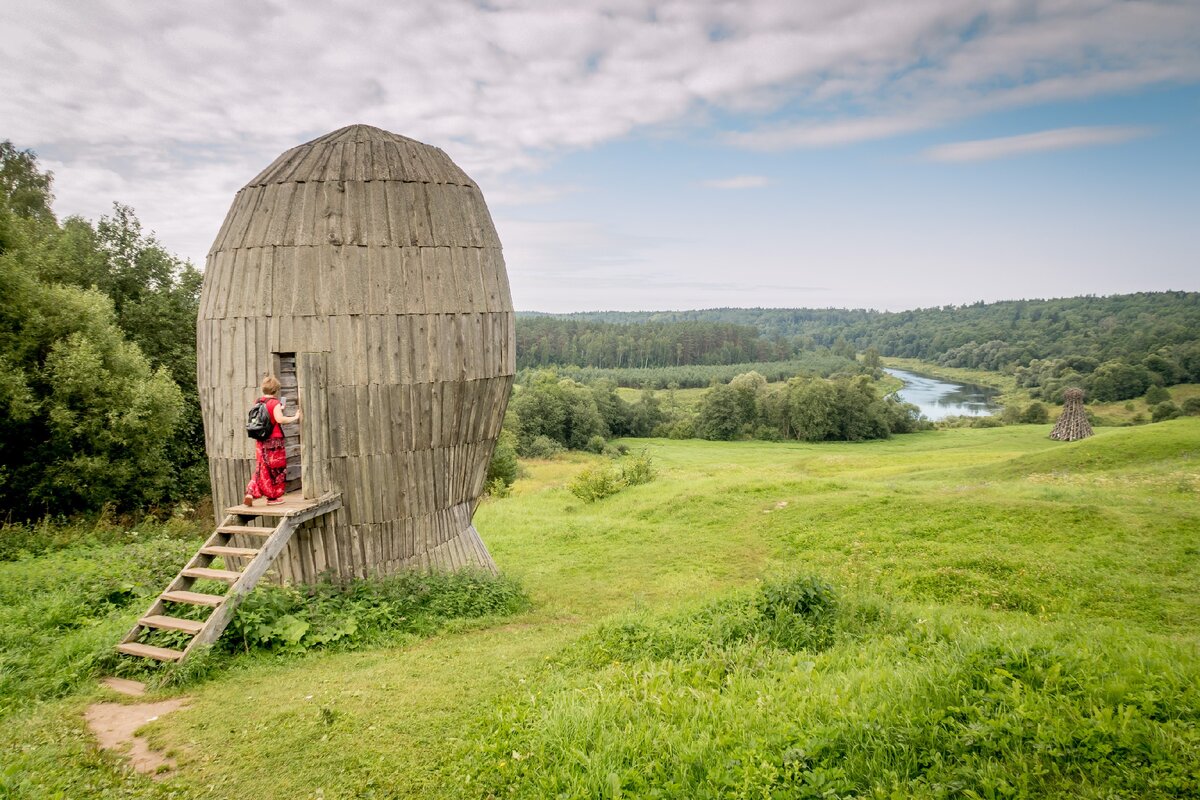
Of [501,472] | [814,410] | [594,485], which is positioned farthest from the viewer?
[814,410]

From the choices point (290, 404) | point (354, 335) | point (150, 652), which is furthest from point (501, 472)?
point (150, 652)

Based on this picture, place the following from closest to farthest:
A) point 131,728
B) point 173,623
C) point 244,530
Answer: point 131,728
point 173,623
point 244,530

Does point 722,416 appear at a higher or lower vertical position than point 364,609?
lower

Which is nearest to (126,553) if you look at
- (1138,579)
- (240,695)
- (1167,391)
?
(240,695)

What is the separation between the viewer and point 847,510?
1817 centimetres

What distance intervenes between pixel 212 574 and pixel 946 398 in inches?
4662

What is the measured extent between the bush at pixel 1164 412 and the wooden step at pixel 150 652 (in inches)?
2801

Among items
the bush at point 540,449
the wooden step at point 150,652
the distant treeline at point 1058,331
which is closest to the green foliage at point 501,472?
the bush at point 540,449

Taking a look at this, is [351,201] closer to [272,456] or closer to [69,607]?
[272,456]

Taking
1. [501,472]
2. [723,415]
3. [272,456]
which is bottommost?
[723,415]

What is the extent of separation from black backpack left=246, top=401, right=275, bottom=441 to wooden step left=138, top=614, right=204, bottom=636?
8.54ft

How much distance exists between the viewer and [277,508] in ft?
29.4

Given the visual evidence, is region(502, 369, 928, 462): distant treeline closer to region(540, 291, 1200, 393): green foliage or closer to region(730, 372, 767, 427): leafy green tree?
region(730, 372, 767, 427): leafy green tree

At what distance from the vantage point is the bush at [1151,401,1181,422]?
177ft
